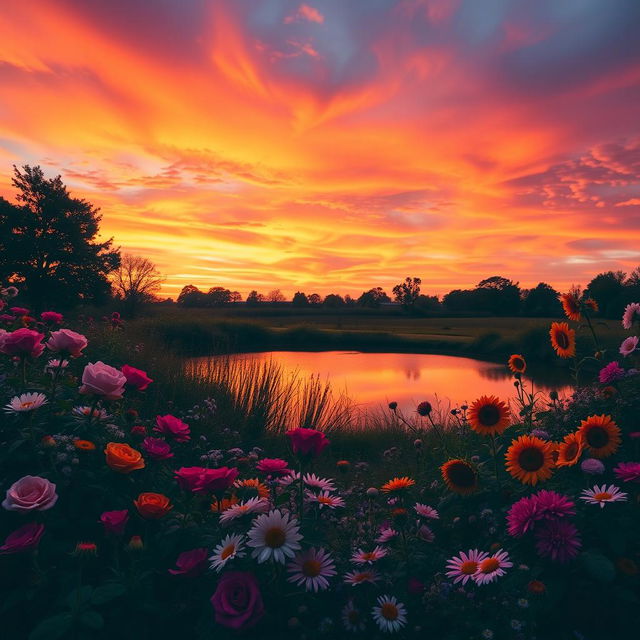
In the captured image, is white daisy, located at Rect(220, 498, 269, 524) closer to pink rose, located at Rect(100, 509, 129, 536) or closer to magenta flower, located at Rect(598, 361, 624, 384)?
pink rose, located at Rect(100, 509, 129, 536)

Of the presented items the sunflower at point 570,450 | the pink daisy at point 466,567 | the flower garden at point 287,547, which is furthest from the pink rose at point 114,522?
the sunflower at point 570,450

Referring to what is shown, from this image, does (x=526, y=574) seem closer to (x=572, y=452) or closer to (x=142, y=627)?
(x=572, y=452)

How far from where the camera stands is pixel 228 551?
4.73 ft

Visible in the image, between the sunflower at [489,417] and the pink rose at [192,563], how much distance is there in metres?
1.33

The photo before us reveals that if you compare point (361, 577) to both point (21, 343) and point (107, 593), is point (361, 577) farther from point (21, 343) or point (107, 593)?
point (21, 343)

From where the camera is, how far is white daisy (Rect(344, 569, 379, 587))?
4.97 feet

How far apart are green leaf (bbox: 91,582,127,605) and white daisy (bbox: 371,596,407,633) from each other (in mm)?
761

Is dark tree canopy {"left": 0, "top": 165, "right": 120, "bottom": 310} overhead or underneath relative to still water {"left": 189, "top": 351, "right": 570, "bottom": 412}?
overhead

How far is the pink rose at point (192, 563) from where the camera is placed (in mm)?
1474

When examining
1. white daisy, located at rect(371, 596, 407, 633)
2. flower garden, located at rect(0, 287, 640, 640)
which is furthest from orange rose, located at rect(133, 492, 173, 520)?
white daisy, located at rect(371, 596, 407, 633)

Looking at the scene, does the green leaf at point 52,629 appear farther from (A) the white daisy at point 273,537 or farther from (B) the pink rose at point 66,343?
(B) the pink rose at point 66,343

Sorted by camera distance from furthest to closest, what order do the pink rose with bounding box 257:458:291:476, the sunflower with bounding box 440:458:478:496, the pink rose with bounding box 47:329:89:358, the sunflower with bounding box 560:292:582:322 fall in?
the sunflower with bounding box 560:292:582:322, the pink rose with bounding box 47:329:89:358, the sunflower with bounding box 440:458:478:496, the pink rose with bounding box 257:458:291:476

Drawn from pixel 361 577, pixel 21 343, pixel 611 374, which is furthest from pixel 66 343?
pixel 611 374

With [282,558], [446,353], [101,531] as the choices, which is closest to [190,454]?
[101,531]
